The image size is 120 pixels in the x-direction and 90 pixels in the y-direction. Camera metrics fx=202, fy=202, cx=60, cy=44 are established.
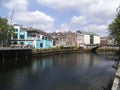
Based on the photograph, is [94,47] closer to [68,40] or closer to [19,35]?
[68,40]

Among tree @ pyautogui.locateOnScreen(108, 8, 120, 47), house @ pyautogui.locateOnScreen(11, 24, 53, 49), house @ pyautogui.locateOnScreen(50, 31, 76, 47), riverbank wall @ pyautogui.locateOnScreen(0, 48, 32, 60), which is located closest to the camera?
tree @ pyautogui.locateOnScreen(108, 8, 120, 47)

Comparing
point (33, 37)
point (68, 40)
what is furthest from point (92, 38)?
point (33, 37)

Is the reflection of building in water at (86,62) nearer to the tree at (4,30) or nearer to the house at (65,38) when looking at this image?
the tree at (4,30)

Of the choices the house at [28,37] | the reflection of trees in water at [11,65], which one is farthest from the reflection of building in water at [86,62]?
the house at [28,37]

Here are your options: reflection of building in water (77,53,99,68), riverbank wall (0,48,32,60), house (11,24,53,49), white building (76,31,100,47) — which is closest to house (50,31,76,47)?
white building (76,31,100,47)

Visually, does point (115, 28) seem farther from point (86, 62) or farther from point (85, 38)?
point (85, 38)

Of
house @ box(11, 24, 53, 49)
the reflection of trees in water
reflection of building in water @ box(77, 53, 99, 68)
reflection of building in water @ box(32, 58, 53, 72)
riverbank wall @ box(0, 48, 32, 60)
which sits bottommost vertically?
reflection of building in water @ box(77, 53, 99, 68)

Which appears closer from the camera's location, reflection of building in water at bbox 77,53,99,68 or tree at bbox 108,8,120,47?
tree at bbox 108,8,120,47

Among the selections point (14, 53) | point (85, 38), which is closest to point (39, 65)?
point (14, 53)

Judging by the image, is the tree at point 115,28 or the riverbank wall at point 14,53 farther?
the riverbank wall at point 14,53

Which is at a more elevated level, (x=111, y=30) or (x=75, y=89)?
(x=111, y=30)

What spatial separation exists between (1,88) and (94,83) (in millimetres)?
12185

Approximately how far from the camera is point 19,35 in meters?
85.8

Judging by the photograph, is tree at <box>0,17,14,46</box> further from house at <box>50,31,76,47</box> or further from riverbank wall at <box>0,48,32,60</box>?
house at <box>50,31,76,47</box>
